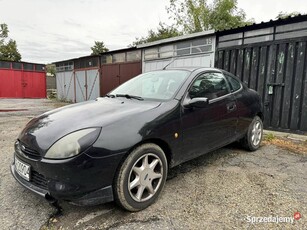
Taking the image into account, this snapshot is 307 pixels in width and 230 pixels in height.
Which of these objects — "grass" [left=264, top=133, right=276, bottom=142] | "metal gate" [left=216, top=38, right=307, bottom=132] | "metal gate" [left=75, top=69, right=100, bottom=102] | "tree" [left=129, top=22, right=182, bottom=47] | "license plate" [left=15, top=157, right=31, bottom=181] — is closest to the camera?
"license plate" [left=15, top=157, right=31, bottom=181]

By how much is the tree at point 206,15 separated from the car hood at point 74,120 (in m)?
23.4

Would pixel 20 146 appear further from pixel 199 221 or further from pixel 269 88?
pixel 269 88

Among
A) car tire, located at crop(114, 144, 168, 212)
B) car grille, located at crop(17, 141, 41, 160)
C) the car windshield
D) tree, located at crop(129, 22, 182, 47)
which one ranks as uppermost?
tree, located at crop(129, 22, 182, 47)

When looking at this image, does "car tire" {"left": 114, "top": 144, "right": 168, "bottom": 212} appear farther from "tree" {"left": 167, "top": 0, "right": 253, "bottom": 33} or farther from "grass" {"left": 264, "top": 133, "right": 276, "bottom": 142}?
"tree" {"left": 167, "top": 0, "right": 253, "bottom": 33}

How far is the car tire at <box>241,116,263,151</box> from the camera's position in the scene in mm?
3928

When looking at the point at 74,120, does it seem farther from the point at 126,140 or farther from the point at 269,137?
the point at 269,137

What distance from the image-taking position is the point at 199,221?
80.0 inches

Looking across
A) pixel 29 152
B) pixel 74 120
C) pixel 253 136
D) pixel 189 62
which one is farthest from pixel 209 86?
pixel 189 62

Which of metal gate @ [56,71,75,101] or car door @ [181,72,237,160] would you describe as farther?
metal gate @ [56,71,75,101]

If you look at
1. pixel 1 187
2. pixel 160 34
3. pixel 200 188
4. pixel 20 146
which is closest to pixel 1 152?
pixel 1 187

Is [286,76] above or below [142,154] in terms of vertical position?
above

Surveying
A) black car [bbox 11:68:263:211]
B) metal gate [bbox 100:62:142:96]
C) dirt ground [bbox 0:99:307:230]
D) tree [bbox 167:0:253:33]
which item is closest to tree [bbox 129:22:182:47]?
tree [bbox 167:0:253:33]

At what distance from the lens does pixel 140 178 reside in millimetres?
2166

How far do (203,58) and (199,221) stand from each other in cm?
678
